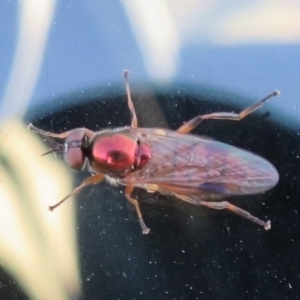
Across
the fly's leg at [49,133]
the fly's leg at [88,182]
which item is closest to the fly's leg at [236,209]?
the fly's leg at [88,182]

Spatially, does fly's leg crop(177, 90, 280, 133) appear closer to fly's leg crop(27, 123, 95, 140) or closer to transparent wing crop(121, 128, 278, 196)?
transparent wing crop(121, 128, 278, 196)

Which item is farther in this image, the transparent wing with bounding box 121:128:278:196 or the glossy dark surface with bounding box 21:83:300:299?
the glossy dark surface with bounding box 21:83:300:299

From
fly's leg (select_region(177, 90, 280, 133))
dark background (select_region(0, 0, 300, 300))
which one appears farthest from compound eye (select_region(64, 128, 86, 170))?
fly's leg (select_region(177, 90, 280, 133))

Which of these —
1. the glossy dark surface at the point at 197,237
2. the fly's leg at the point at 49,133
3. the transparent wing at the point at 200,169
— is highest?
the fly's leg at the point at 49,133

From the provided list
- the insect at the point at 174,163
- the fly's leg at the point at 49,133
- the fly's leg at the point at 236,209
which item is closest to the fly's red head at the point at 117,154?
the insect at the point at 174,163

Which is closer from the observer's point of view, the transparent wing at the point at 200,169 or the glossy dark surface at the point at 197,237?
the transparent wing at the point at 200,169

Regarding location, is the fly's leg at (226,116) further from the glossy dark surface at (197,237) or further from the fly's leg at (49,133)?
the fly's leg at (49,133)

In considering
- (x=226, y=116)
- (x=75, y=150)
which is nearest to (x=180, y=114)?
(x=226, y=116)

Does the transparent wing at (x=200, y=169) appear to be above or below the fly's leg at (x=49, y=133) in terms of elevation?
below
